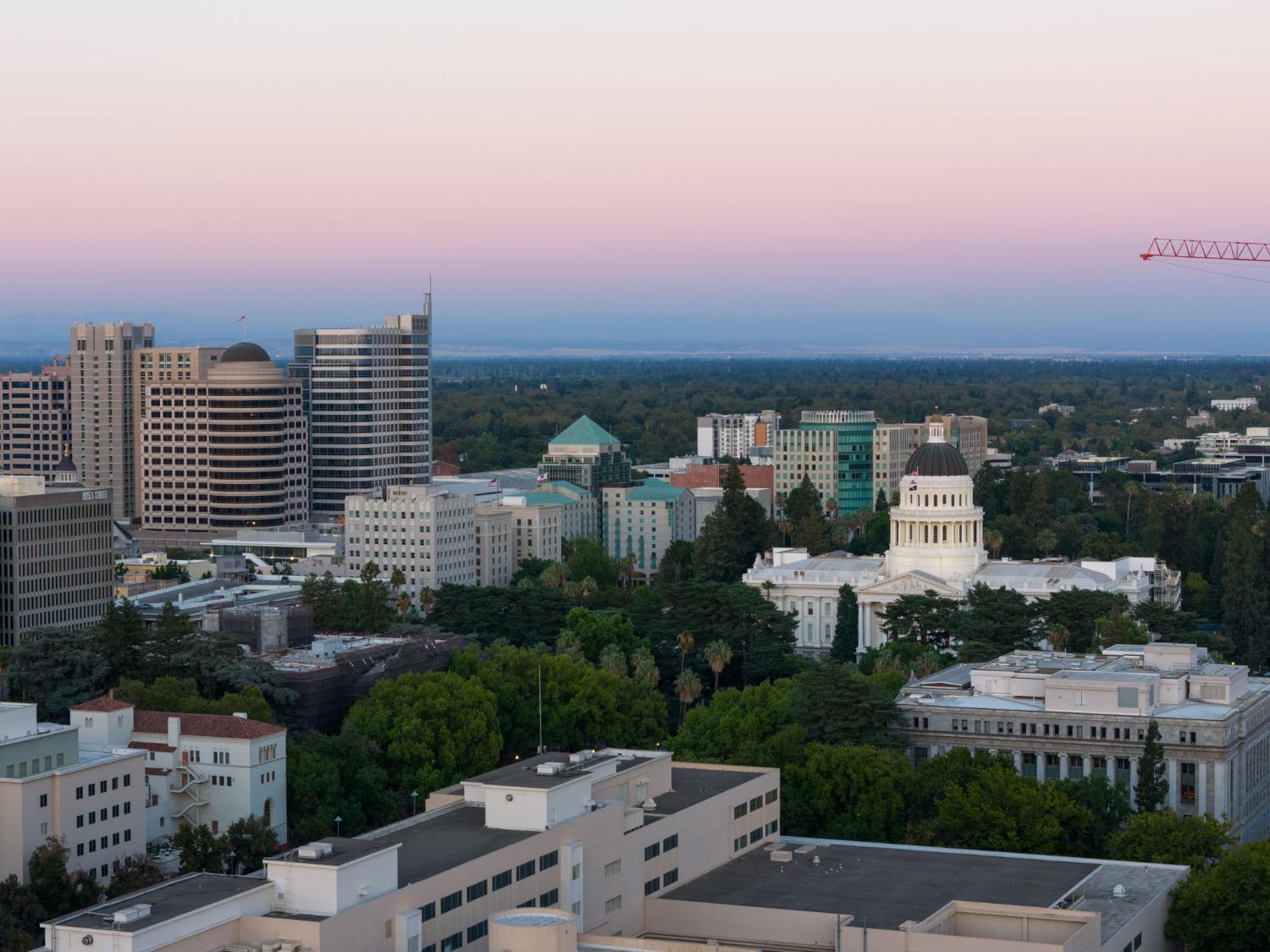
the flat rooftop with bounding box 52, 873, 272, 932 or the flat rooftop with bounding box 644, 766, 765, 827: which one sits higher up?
the flat rooftop with bounding box 52, 873, 272, 932

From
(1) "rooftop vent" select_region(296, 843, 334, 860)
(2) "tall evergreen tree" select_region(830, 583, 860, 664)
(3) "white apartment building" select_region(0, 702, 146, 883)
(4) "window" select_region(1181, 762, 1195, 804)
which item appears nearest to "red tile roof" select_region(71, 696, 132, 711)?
(3) "white apartment building" select_region(0, 702, 146, 883)

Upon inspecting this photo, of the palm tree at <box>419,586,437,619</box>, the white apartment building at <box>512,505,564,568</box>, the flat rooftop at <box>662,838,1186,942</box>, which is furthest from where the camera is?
the white apartment building at <box>512,505,564,568</box>

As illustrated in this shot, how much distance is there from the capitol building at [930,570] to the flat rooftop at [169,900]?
94823 mm

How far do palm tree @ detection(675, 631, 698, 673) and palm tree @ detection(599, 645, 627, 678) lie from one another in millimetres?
7054

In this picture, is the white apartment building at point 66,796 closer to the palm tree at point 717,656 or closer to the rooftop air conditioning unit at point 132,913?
the rooftop air conditioning unit at point 132,913

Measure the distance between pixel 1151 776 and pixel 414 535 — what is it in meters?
81.4

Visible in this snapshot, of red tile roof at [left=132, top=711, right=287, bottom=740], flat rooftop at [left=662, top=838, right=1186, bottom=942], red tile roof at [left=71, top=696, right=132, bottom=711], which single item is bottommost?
flat rooftop at [left=662, top=838, right=1186, bottom=942]

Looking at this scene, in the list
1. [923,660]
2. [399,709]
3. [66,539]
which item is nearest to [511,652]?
[399,709]

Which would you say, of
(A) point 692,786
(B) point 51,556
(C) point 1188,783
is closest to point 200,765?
(A) point 692,786

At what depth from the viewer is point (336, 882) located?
195 feet

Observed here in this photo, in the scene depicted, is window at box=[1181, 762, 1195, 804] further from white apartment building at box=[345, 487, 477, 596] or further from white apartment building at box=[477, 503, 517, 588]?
white apartment building at box=[477, 503, 517, 588]

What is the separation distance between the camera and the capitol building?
154 meters

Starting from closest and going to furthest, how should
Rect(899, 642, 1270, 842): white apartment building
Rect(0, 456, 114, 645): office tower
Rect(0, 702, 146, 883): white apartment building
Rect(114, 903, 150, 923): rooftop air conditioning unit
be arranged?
Rect(114, 903, 150, 923): rooftop air conditioning unit < Rect(0, 702, 146, 883): white apartment building < Rect(899, 642, 1270, 842): white apartment building < Rect(0, 456, 114, 645): office tower

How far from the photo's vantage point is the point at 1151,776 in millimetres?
97750
